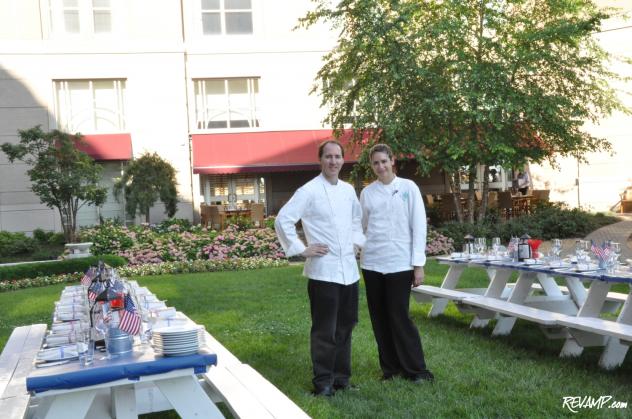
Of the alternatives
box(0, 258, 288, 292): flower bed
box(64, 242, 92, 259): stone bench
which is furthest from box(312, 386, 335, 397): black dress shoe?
box(64, 242, 92, 259): stone bench

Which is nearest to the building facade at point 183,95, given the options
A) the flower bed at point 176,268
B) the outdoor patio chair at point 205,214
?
the outdoor patio chair at point 205,214

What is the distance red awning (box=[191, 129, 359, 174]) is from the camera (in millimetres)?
22656

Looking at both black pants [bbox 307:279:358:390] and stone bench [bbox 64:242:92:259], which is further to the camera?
stone bench [bbox 64:242:92:259]

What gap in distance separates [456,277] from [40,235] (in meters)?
16.2

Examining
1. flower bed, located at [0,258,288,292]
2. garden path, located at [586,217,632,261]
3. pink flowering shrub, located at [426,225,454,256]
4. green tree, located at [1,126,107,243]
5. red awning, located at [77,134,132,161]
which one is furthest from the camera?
red awning, located at [77,134,132,161]

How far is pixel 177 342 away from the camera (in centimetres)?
371

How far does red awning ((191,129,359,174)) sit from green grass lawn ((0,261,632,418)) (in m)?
12.2

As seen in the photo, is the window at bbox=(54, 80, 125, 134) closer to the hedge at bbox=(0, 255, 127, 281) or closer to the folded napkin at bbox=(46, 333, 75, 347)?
the hedge at bbox=(0, 255, 127, 281)

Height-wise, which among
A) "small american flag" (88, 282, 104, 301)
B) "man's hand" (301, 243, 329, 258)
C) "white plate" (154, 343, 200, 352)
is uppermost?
"man's hand" (301, 243, 329, 258)

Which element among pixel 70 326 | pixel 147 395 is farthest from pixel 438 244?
pixel 70 326

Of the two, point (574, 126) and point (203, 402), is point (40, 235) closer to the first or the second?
point (574, 126)

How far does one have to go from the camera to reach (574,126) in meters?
18.2

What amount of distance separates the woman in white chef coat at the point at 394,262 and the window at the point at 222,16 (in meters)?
20.4

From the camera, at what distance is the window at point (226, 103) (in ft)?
81.2
